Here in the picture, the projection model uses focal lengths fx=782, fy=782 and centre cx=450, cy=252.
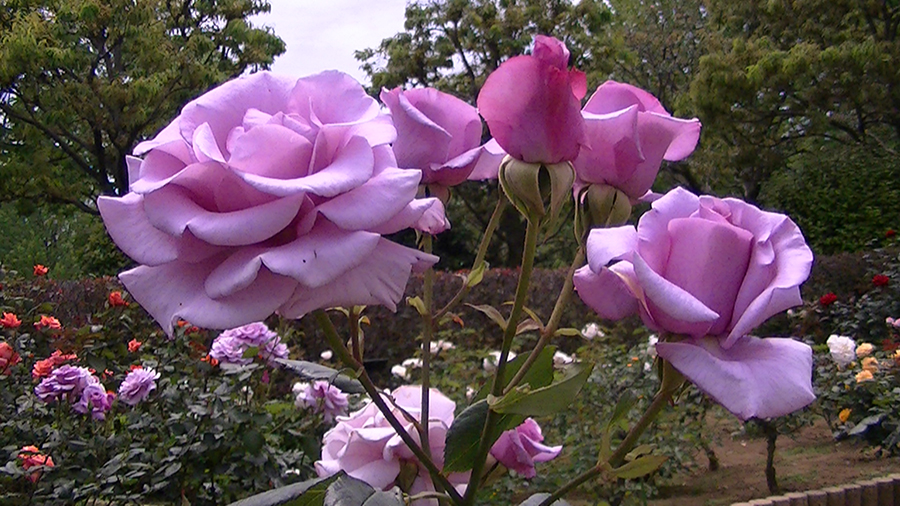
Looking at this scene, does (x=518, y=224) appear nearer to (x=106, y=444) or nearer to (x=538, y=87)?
(x=106, y=444)

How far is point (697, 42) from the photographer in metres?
14.8

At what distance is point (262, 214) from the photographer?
0.43 meters

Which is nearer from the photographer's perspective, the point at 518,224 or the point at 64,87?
the point at 64,87

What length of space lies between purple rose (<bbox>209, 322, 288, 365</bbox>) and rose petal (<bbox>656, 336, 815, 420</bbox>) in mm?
1915

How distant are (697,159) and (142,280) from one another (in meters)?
14.7

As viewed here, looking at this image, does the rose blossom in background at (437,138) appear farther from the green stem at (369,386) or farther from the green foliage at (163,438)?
the green foliage at (163,438)

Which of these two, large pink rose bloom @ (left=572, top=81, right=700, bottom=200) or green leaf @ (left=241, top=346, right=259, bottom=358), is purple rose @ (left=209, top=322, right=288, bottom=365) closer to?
green leaf @ (left=241, top=346, right=259, bottom=358)

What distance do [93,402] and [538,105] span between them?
196 centimetres

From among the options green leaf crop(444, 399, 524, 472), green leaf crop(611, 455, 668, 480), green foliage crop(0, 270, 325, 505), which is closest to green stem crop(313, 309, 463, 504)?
green leaf crop(444, 399, 524, 472)

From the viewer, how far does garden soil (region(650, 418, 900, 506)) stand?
363 cm

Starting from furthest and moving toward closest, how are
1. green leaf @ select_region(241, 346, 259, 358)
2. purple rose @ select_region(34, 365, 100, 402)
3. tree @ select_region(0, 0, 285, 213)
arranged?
tree @ select_region(0, 0, 285, 213), green leaf @ select_region(241, 346, 259, 358), purple rose @ select_region(34, 365, 100, 402)

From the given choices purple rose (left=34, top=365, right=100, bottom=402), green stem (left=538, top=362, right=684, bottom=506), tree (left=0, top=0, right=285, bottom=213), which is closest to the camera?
green stem (left=538, top=362, right=684, bottom=506)

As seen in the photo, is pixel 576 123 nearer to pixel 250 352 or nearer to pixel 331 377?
pixel 331 377

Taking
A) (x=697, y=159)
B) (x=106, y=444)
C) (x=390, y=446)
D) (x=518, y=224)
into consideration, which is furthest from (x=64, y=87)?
(x=390, y=446)
